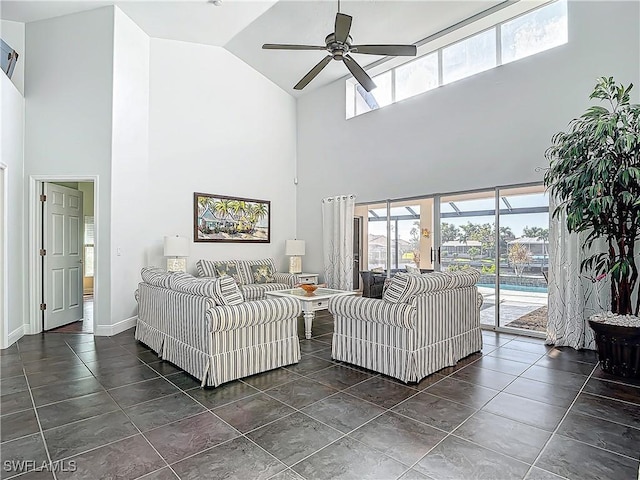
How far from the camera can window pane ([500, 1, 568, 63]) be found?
15.5 feet

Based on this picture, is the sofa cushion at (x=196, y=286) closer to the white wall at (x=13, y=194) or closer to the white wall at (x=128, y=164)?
the white wall at (x=128, y=164)

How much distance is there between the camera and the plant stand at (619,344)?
3477mm

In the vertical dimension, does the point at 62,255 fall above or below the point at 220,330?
above

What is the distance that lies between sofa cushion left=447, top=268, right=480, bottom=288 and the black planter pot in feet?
4.10

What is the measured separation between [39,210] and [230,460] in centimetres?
477

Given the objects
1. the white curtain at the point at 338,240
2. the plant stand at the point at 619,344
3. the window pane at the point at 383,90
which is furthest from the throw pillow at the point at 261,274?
the plant stand at the point at 619,344

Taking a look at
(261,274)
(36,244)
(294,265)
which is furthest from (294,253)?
(36,244)

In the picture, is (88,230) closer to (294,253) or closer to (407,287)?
(294,253)

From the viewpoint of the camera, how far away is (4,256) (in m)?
4.43

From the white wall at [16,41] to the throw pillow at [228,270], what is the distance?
145 inches

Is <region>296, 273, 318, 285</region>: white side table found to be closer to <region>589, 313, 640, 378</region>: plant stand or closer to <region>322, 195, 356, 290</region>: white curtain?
<region>322, 195, 356, 290</region>: white curtain

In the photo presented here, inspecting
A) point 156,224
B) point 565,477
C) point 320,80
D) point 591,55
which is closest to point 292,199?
point 320,80

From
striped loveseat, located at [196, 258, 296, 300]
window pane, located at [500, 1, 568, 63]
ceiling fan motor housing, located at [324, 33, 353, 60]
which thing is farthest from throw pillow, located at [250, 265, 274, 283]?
window pane, located at [500, 1, 568, 63]

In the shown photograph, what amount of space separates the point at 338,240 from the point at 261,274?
5.45ft
